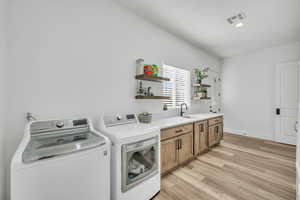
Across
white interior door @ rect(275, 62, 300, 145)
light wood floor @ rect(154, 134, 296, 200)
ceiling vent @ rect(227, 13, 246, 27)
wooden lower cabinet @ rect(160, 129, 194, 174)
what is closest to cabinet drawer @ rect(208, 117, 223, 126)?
light wood floor @ rect(154, 134, 296, 200)

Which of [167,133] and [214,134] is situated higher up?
[167,133]

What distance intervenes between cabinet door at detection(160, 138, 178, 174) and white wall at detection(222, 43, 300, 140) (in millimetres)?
3661

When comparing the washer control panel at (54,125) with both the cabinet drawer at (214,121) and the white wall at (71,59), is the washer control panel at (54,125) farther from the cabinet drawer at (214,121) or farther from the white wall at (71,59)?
the cabinet drawer at (214,121)

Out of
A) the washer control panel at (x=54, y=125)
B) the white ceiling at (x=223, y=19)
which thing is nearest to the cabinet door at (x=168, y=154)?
the washer control panel at (x=54, y=125)

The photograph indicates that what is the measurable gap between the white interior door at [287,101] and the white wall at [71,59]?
416 cm

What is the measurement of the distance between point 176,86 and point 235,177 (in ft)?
6.97

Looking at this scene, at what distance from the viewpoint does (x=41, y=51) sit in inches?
54.7

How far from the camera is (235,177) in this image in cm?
203

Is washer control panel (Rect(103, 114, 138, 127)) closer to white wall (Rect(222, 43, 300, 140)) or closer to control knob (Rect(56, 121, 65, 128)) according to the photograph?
control knob (Rect(56, 121, 65, 128))

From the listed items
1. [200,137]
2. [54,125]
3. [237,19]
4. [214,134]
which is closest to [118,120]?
[54,125]

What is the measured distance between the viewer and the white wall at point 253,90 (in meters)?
3.85

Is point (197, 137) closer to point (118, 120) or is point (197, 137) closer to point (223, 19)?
point (118, 120)

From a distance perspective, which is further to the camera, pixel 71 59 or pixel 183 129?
pixel 183 129

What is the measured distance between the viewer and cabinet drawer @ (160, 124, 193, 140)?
6.41 feet
